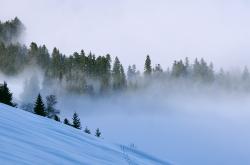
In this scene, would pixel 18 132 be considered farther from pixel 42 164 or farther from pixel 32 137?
pixel 42 164

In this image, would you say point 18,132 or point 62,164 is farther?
point 18,132

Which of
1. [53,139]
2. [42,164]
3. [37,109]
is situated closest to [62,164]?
[42,164]

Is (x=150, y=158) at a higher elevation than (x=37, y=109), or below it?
below

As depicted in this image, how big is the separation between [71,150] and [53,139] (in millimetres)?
304

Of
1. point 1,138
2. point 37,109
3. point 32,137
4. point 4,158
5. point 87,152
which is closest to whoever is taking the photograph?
point 4,158

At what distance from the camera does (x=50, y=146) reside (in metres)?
7.05

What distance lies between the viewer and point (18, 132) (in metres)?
7.12

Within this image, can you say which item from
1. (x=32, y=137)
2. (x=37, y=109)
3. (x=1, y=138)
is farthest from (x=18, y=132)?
(x=37, y=109)

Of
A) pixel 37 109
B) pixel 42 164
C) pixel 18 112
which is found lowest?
pixel 42 164

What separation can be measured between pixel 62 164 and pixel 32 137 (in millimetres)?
661

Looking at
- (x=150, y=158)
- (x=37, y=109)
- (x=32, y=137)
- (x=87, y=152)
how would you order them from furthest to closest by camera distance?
(x=37, y=109) → (x=150, y=158) → (x=87, y=152) → (x=32, y=137)

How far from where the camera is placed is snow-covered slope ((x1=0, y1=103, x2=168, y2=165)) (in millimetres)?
6402

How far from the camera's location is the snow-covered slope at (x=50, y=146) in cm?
640

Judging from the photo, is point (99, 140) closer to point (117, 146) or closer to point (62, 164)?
point (117, 146)
